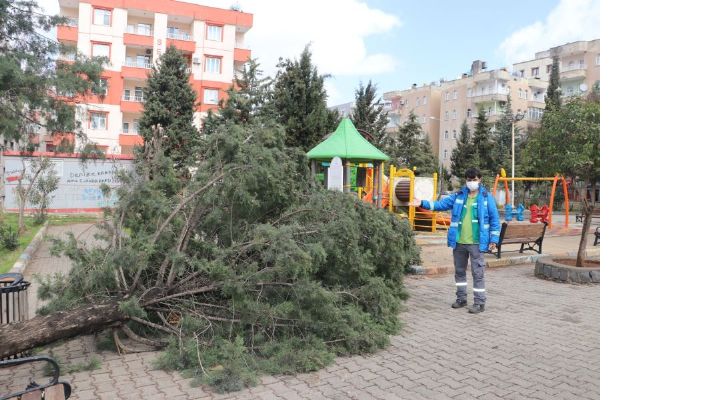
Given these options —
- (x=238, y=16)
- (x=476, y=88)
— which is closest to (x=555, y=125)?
(x=238, y=16)

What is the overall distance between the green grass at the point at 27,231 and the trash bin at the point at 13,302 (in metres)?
1.18

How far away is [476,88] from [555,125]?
53601 mm

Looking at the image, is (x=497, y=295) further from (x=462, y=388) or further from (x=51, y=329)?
(x=51, y=329)

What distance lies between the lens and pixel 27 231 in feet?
49.2

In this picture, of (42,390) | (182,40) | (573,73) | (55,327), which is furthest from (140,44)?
(573,73)

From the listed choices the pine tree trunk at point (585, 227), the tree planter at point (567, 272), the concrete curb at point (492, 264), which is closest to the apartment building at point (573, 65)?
the concrete curb at point (492, 264)

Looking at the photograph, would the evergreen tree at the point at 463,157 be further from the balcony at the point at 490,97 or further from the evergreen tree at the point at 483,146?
the balcony at the point at 490,97

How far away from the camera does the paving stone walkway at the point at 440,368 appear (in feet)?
12.8

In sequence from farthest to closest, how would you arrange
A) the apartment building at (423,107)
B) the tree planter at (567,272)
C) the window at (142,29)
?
the apartment building at (423,107) < the window at (142,29) < the tree planter at (567,272)

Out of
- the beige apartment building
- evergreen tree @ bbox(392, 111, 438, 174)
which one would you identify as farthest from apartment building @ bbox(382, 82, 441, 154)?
evergreen tree @ bbox(392, 111, 438, 174)

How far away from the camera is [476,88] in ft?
202

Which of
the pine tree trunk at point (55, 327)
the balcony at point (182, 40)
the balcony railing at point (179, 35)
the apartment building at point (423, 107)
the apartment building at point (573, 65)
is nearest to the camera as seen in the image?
the pine tree trunk at point (55, 327)

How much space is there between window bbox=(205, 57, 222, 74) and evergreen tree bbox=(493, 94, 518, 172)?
25485mm

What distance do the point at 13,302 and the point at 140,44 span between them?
42268 mm
